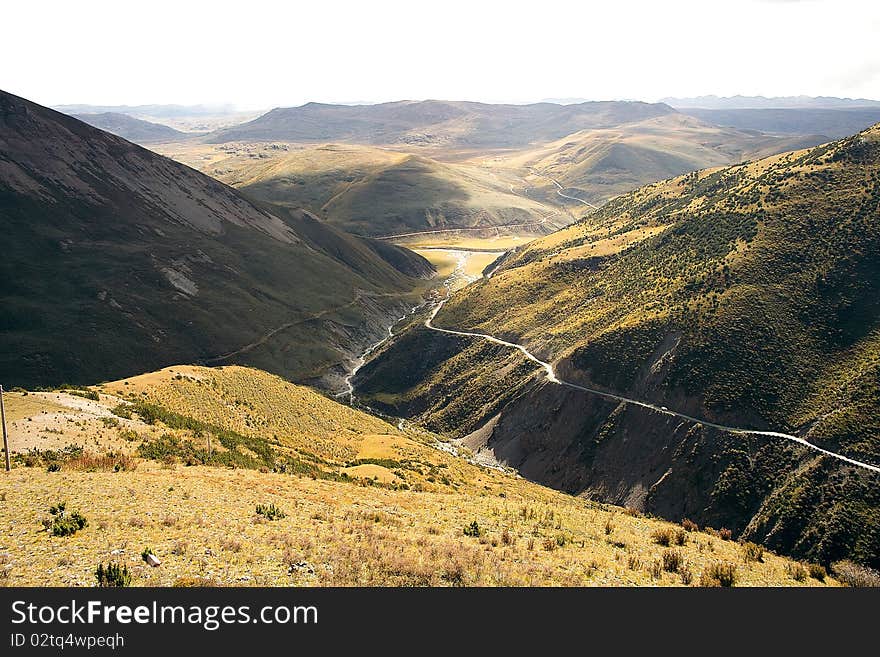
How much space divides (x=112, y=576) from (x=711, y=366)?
64.8m

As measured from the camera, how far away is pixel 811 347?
61469 mm

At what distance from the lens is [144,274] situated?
4102 inches

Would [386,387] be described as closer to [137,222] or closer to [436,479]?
[436,479]

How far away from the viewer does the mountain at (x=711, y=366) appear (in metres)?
51.1

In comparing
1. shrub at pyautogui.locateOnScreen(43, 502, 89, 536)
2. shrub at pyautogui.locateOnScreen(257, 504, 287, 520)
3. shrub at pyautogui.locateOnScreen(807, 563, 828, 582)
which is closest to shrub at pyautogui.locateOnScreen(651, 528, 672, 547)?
shrub at pyautogui.locateOnScreen(807, 563, 828, 582)

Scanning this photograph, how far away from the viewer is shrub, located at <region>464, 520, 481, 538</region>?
82.8 ft

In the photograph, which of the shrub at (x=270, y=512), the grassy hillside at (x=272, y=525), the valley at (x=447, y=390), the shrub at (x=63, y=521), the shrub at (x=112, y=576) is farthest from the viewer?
the shrub at (x=270, y=512)

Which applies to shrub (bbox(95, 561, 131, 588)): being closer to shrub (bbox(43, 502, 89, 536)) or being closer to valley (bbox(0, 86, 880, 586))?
valley (bbox(0, 86, 880, 586))

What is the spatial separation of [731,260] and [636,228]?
4712 cm

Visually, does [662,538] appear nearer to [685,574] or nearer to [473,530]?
[685,574]

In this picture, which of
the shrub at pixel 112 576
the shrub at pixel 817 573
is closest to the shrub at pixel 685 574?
the shrub at pixel 817 573

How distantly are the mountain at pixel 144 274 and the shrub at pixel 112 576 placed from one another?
6857 centimetres

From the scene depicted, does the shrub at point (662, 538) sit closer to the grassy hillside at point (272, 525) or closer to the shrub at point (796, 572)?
the grassy hillside at point (272, 525)

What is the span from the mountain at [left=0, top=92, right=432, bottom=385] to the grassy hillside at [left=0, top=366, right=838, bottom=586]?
4503cm
